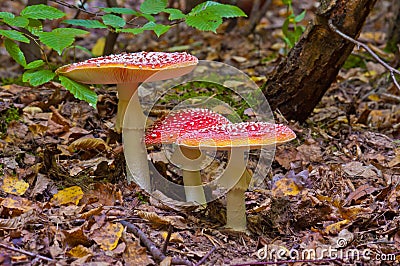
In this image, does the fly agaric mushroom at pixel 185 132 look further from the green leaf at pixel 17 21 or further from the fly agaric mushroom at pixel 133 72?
the green leaf at pixel 17 21

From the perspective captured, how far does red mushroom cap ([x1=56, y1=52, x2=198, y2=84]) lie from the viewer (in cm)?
274

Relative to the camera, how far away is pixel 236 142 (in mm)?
2523

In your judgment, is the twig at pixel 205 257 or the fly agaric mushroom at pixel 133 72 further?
the fly agaric mushroom at pixel 133 72

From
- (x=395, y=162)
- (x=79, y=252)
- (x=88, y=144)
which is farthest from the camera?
(x=395, y=162)

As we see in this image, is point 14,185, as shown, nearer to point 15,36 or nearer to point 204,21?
point 15,36

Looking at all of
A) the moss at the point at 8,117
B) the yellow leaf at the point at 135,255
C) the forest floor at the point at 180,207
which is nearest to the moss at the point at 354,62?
the forest floor at the point at 180,207

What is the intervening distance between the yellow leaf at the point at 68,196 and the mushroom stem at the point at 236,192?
0.92 metres

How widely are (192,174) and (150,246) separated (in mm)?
758

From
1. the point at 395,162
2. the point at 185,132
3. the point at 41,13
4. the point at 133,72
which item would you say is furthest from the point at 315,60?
the point at 41,13

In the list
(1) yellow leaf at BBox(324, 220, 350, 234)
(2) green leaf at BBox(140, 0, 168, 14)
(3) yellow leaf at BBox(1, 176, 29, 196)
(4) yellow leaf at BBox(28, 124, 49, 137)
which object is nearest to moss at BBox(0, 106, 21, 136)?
(4) yellow leaf at BBox(28, 124, 49, 137)

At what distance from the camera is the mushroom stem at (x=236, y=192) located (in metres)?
2.87

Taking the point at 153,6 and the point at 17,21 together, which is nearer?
the point at 17,21

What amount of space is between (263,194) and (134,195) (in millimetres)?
917

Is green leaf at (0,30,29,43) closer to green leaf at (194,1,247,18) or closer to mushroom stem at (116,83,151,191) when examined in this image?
mushroom stem at (116,83,151,191)
